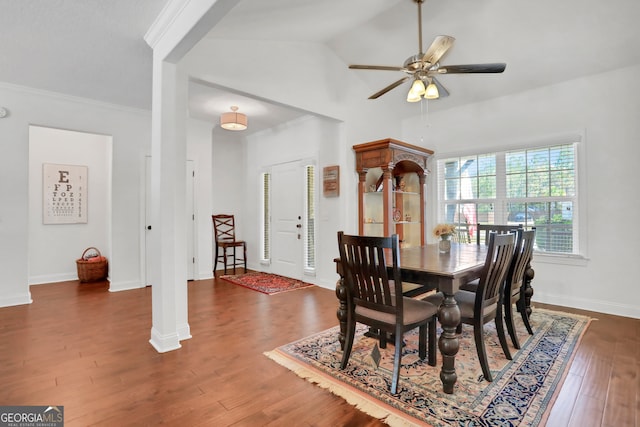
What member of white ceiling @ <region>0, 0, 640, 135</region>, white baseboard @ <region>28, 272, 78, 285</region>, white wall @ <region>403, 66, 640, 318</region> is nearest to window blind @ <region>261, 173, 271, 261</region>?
white ceiling @ <region>0, 0, 640, 135</region>

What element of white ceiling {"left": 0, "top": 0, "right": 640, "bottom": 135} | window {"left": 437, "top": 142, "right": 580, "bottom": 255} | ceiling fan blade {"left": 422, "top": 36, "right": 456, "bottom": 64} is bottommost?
window {"left": 437, "top": 142, "right": 580, "bottom": 255}

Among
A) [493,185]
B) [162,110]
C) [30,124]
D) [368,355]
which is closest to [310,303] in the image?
[368,355]

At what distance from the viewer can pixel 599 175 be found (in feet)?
11.8

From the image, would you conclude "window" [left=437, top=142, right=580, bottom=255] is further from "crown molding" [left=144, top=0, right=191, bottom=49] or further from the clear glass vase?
"crown molding" [left=144, top=0, right=191, bottom=49]

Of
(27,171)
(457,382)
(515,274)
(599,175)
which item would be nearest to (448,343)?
(457,382)

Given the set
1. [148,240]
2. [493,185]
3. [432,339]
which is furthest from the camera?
[148,240]

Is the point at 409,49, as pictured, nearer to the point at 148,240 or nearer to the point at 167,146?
the point at 167,146

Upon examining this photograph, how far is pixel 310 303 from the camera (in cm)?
395

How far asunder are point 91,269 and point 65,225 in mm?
974

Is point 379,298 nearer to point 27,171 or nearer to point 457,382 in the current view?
point 457,382

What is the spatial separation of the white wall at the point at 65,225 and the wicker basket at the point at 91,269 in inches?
8.7

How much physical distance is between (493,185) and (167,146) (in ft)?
13.5

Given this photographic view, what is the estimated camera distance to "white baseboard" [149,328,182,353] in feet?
8.45

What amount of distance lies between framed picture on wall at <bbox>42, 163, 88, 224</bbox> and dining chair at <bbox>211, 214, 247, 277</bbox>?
218cm
